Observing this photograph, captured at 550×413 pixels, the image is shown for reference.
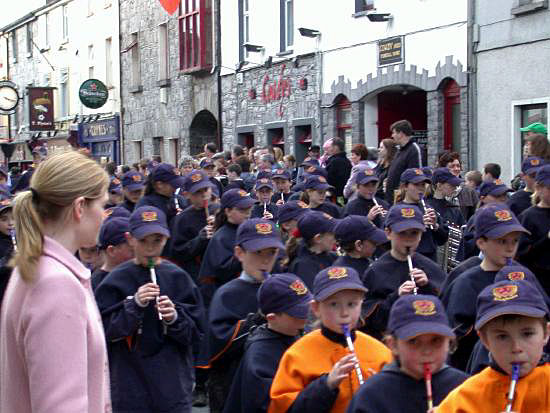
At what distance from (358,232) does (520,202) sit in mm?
2542

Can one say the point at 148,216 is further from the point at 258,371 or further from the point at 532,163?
the point at 532,163

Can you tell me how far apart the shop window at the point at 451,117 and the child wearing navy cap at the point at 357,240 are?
411 inches

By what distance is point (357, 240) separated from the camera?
6.89 metres

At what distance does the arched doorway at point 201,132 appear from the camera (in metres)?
30.0

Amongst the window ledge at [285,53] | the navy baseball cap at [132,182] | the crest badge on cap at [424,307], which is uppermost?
the window ledge at [285,53]

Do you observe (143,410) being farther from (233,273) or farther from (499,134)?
(499,134)

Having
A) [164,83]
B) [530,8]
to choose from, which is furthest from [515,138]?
[164,83]

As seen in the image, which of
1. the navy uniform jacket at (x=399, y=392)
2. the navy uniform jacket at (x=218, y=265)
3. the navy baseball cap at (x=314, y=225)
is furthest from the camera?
the navy uniform jacket at (x=218, y=265)

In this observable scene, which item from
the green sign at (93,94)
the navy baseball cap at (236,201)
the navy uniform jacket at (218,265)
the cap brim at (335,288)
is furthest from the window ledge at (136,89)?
the cap brim at (335,288)

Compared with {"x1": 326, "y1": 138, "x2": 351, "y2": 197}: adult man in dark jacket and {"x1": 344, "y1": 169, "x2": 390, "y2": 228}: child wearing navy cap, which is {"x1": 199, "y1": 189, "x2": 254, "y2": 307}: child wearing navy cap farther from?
{"x1": 326, "y1": 138, "x2": 351, "y2": 197}: adult man in dark jacket

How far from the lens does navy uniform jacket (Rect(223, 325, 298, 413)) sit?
4668 mm

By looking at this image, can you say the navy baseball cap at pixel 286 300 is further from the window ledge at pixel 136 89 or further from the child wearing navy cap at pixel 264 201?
the window ledge at pixel 136 89

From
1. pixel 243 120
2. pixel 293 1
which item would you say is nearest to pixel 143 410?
pixel 293 1

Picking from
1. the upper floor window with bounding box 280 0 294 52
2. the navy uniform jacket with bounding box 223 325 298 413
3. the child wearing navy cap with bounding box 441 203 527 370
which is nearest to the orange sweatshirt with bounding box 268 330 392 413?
the navy uniform jacket with bounding box 223 325 298 413
